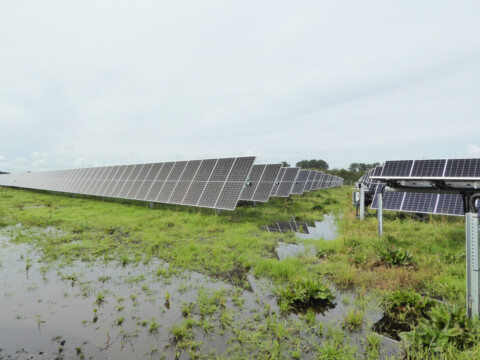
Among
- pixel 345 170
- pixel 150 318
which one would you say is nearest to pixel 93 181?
pixel 150 318

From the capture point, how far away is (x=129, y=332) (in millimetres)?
3822

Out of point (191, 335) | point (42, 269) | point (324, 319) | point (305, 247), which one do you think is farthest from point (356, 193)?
point (42, 269)

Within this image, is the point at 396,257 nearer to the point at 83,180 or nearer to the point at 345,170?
the point at 83,180

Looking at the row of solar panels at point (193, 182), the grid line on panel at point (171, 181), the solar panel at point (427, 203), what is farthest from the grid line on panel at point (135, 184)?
the solar panel at point (427, 203)

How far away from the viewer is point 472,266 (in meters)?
3.66

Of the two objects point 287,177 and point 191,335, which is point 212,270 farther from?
point 287,177

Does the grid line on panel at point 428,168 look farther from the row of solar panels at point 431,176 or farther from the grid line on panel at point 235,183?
the grid line on panel at point 235,183

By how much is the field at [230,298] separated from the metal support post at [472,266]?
224 mm

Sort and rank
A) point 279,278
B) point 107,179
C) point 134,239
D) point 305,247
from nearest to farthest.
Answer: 1. point 279,278
2. point 305,247
3. point 134,239
4. point 107,179

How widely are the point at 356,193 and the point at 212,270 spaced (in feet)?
32.2

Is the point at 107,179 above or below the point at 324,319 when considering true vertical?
below

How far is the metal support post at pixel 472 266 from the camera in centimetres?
362

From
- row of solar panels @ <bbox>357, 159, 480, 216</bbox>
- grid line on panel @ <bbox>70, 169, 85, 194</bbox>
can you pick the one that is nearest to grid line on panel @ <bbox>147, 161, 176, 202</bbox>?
grid line on panel @ <bbox>70, 169, 85, 194</bbox>

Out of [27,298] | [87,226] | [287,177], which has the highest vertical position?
A: [27,298]
